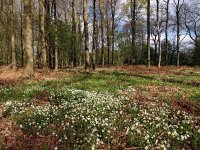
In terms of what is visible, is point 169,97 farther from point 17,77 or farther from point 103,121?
point 17,77

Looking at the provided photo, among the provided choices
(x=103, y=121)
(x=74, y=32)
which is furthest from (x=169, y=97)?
(x=74, y=32)

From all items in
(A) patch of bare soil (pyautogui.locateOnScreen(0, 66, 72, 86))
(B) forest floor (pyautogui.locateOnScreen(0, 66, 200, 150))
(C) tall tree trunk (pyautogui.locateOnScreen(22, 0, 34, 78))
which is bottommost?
(B) forest floor (pyautogui.locateOnScreen(0, 66, 200, 150))

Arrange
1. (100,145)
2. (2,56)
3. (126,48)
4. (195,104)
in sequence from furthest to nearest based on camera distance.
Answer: (126,48) < (2,56) < (195,104) < (100,145)

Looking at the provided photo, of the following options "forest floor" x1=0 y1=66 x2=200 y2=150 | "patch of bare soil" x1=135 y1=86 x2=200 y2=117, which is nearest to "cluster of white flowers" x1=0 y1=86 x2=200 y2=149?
"forest floor" x1=0 y1=66 x2=200 y2=150

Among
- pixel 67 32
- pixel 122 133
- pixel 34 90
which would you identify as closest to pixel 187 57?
pixel 67 32

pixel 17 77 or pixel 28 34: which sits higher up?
pixel 28 34

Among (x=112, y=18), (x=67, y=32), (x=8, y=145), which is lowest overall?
(x=8, y=145)

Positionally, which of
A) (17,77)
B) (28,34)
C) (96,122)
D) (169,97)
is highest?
(28,34)

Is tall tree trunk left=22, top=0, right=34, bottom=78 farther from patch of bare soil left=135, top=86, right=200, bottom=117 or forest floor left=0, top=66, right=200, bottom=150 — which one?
patch of bare soil left=135, top=86, right=200, bottom=117

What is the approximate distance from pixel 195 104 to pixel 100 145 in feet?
21.3

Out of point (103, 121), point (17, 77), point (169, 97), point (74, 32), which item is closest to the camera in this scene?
point (103, 121)

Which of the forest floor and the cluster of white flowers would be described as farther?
the cluster of white flowers

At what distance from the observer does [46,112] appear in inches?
435

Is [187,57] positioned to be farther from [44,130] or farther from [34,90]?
[44,130]
